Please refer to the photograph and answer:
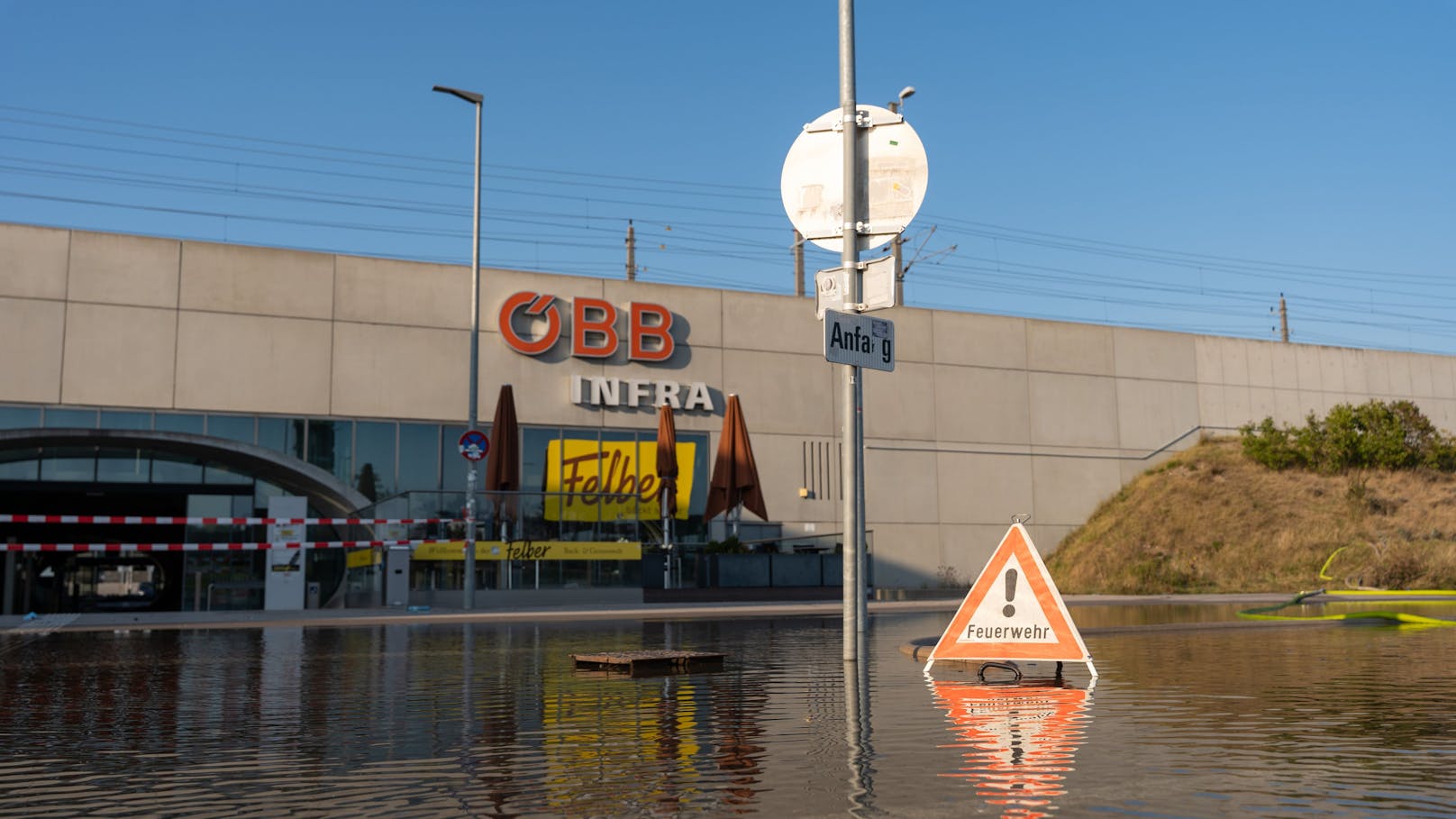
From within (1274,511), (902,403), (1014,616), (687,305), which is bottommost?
(1014,616)

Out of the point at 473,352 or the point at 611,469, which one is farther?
the point at 611,469

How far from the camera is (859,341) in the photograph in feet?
35.6

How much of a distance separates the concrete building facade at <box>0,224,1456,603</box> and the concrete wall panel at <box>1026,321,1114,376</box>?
8cm

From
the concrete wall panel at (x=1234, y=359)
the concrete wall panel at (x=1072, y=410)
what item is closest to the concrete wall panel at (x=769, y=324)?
the concrete wall panel at (x=1072, y=410)

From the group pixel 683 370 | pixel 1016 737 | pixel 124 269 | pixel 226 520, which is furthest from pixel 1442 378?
pixel 1016 737

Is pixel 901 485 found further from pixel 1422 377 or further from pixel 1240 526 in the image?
pixel 1422 377

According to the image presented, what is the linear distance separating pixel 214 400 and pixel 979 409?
24891 mm

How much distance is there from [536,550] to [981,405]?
20.8 meters

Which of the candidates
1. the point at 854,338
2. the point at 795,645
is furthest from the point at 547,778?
the point at 795,645

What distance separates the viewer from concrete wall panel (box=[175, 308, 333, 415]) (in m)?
33.9

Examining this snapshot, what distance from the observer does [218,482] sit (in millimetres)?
32062

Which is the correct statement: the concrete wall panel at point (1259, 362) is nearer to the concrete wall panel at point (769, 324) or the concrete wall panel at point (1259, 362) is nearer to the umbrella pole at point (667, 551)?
the concrete wall panel at point (769, 324)

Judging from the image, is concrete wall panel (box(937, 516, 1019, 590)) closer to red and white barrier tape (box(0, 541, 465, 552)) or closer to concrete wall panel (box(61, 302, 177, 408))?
red and white barrier tape (box(0, 541, 465, 552))

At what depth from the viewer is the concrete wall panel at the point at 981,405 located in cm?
4406
